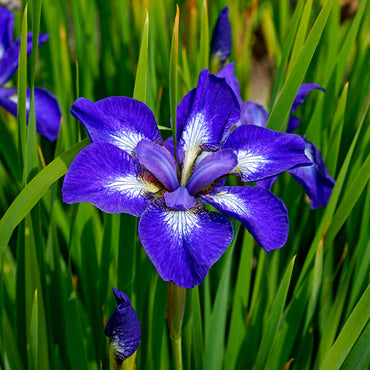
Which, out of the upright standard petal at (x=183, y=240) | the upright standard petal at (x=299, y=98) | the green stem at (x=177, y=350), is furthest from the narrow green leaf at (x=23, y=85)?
the upright standard petal at (x=299, y=98)

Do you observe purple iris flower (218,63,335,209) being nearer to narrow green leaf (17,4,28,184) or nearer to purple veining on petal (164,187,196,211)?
purple veining on petal (164,187,196,211)

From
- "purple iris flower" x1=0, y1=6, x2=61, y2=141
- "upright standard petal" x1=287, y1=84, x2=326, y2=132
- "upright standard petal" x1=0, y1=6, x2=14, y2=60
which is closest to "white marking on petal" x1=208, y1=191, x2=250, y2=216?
"upright standard petal" x1=287, y1=84, x2=326, y2=132

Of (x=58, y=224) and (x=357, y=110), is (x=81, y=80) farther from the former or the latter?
(x=357, y=110)

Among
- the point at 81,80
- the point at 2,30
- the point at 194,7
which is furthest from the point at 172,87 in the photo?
the point at 194,7

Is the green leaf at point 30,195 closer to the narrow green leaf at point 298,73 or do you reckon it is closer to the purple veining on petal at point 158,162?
the purple veining on petal at point 158,162

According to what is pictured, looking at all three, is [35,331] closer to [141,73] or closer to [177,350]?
[177,350]

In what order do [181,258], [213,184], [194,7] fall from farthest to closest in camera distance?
→ [194,7] < [213,184] < [181,258]
